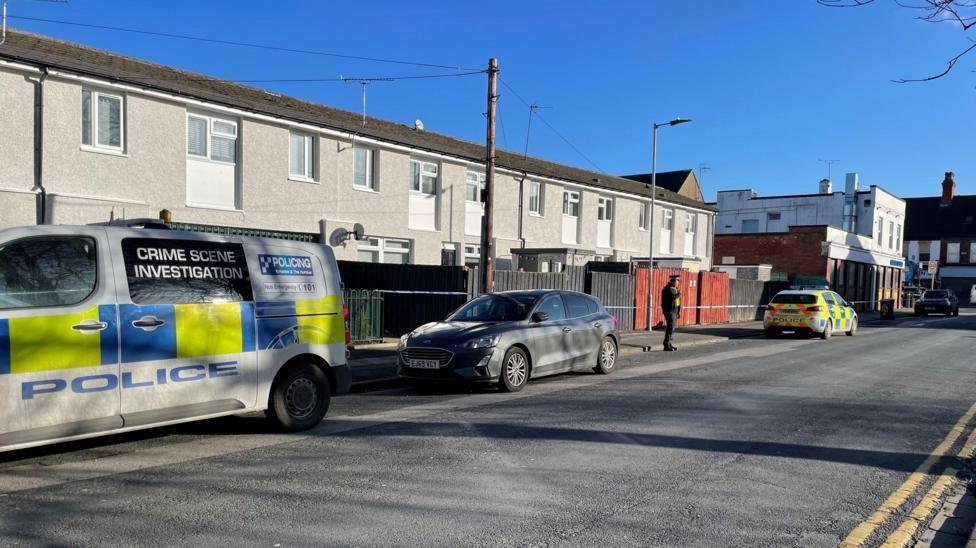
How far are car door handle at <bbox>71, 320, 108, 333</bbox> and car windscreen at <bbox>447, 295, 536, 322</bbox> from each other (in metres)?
5.96

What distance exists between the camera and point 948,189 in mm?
76375

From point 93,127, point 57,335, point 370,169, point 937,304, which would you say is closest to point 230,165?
point 93,127

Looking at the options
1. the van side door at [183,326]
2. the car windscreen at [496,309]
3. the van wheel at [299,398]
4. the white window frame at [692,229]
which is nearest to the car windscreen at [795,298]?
the car windscreen at [496,309]

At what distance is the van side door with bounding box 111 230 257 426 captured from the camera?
5.87m

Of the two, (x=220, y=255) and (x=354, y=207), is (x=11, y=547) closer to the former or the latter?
(x=220, y=255)

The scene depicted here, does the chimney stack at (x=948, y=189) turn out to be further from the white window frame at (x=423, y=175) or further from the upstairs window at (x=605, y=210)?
the white window frame at (x=423, y=175)

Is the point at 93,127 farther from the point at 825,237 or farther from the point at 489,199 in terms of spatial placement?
the point at 825,237

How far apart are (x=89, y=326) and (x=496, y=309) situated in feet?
21.0

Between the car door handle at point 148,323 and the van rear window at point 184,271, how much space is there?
15 centimetres

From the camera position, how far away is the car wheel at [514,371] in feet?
32.6

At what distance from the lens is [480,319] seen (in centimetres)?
1084

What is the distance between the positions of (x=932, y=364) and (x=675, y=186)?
108 feet

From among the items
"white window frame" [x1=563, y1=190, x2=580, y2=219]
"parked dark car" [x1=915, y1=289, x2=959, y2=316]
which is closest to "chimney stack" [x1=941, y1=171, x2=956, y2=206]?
"parked dark car" [x1=915, y1=289, x2=959, y2=316]

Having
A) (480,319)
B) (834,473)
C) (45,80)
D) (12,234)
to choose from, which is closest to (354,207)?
(45,80)
